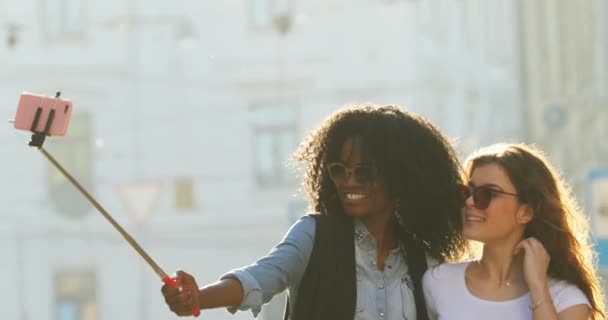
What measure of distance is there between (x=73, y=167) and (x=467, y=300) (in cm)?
1368

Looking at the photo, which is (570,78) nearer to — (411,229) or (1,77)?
(1,77)

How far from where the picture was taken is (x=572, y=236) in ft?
8.11

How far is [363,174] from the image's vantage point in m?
2.41

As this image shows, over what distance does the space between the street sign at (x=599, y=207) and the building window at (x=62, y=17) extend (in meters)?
8.71

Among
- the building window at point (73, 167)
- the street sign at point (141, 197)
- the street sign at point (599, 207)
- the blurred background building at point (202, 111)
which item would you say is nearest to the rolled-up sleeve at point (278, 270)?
the street sign at point (599, 207)

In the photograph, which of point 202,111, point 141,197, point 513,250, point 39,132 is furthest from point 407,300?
point 202,111

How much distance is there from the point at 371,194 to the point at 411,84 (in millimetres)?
13749

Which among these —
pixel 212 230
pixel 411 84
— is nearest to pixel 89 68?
pixel 212 230

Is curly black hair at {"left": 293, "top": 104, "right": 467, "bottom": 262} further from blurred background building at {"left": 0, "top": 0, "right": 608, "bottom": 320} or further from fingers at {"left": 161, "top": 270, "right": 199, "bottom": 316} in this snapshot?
blurred background building at {"left": 0, "top": 0, "right": 608, "bottom": 320}

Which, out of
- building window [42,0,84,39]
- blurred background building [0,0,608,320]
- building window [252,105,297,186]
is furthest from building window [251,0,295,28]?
building window [42,0,84,39]

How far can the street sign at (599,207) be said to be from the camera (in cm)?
818

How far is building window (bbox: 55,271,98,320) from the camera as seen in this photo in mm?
15570

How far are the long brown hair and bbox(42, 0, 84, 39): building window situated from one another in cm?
1411

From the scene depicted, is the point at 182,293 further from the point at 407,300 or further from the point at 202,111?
the point at 202,111
